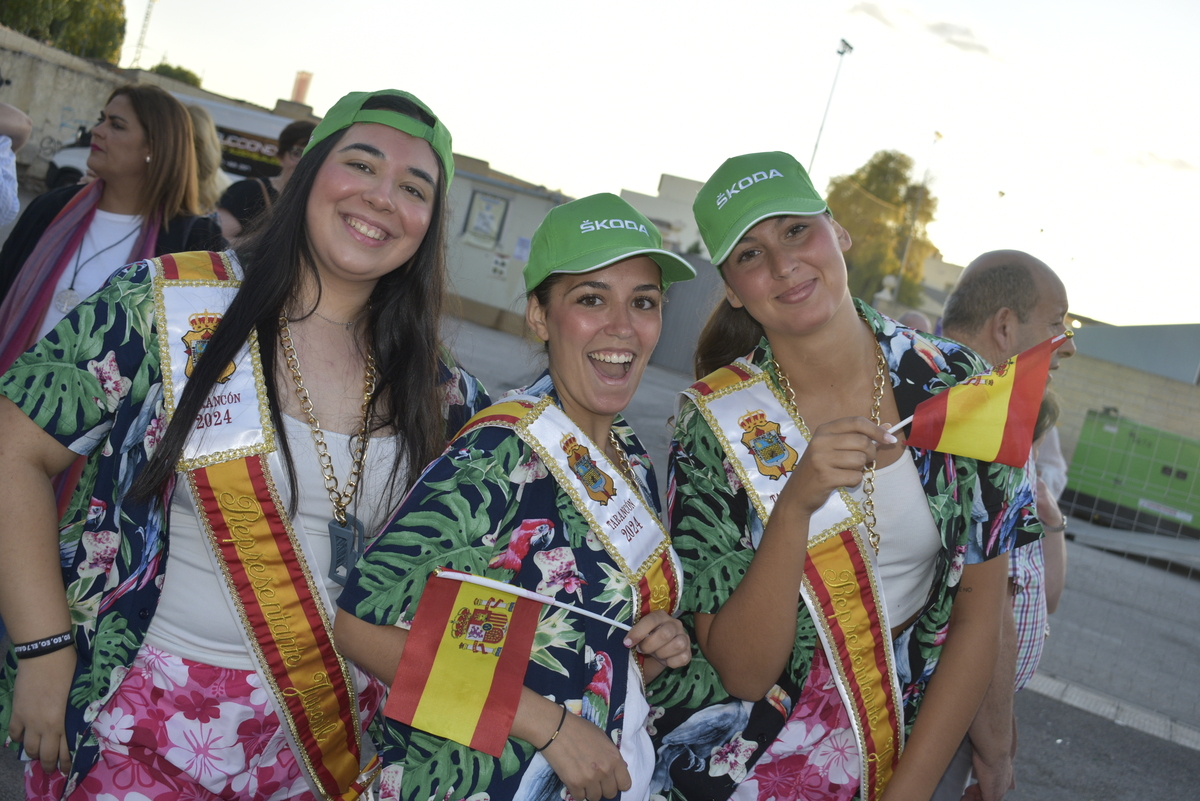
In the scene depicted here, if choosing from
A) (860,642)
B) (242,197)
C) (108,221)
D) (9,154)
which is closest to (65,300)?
(108,221)

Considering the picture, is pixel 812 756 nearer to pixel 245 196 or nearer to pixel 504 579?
pixel 504 579

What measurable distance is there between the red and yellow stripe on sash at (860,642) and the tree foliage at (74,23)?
31152 mm

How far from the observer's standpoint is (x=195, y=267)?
189 cm

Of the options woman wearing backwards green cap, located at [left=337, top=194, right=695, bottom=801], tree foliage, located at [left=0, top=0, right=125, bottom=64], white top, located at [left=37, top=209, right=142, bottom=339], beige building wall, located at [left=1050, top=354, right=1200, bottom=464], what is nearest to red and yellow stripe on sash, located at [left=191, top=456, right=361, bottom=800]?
woman wearing backwards green cap, located at [left=337, top=194, right=695, bottom=801]

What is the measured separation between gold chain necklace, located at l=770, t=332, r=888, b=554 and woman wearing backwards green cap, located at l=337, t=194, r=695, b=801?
403mm

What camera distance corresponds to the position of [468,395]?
227 centimetres

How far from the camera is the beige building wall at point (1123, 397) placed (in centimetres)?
764

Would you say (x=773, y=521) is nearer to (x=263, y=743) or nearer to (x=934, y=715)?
(x=934, y=715)

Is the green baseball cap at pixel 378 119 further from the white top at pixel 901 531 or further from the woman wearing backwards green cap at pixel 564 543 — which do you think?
the white top at pixel 901 531

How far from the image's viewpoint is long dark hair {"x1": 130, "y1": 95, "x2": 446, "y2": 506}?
69.6 inches

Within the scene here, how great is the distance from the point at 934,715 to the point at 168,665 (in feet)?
5.59

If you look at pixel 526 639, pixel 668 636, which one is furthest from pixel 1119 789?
pixel 526 639

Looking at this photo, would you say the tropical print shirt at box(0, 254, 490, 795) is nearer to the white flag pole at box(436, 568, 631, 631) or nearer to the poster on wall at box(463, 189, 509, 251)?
the white flag pole at box(436, 568, 631, 631)

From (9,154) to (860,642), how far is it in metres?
3.83
